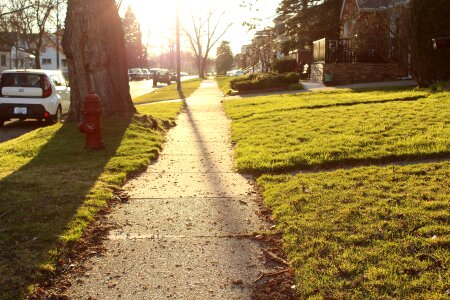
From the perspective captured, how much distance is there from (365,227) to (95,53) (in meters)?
8.17

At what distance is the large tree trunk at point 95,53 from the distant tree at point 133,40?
8521 cm

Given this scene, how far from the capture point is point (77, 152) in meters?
8.31

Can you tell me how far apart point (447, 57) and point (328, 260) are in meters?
16.4

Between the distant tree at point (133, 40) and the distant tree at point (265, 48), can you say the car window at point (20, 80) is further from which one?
the distant tree at point (133, 40)

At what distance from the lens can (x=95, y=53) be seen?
10.8 meters

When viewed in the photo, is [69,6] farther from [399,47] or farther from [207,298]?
[399,47]

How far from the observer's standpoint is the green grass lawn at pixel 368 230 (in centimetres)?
329

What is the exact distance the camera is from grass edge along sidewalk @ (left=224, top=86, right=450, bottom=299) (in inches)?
130

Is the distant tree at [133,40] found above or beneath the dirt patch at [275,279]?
above

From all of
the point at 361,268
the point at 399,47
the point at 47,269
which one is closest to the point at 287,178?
the point at 361,268

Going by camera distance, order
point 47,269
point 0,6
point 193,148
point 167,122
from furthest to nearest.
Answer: point 0,6
point 167,122
point 193,148
point 47,269

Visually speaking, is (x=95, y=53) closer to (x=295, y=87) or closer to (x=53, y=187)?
(x=53, y=187)

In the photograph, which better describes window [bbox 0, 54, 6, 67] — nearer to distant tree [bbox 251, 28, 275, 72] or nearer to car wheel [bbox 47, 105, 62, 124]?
distant tree [bbox 251, 28, 275, 72]

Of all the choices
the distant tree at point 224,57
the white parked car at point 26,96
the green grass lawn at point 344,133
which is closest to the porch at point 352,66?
the green grass lawn at point 344,133
